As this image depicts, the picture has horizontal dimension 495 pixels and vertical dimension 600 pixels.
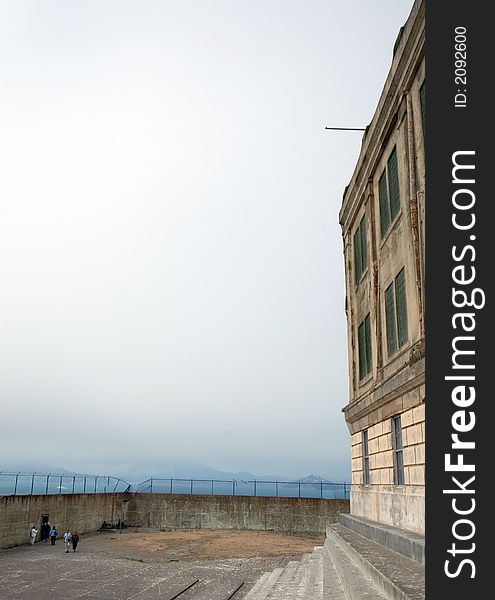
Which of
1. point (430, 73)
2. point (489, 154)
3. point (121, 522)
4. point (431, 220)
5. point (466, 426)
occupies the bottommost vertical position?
point (121, 522)

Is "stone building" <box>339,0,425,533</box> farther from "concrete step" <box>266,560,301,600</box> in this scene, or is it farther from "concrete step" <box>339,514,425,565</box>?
"concrete step" <box>266,560,301,600</box>

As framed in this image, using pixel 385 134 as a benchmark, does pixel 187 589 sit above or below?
below

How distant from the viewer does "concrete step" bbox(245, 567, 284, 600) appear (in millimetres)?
18000

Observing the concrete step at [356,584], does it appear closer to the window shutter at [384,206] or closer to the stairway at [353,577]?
the stairway at [353,577]

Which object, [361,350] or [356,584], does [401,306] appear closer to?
[361,350]

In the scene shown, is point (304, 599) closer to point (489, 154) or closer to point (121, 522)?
point (489, 154)

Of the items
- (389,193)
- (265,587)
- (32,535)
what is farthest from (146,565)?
(389,193)

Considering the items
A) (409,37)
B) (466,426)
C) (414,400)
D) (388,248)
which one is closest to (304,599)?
(414,400)

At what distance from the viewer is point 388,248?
17.8 metres

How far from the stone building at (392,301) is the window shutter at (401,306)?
28 mm

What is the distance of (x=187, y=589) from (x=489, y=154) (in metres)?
20.2

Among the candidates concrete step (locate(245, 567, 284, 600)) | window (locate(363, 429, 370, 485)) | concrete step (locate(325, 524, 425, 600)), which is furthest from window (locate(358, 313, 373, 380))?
concrete step (locate(245, 567, 284, 600))

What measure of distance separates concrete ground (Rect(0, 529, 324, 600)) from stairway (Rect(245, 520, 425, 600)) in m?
1.99

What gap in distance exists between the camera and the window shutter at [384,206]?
60.0 ft
